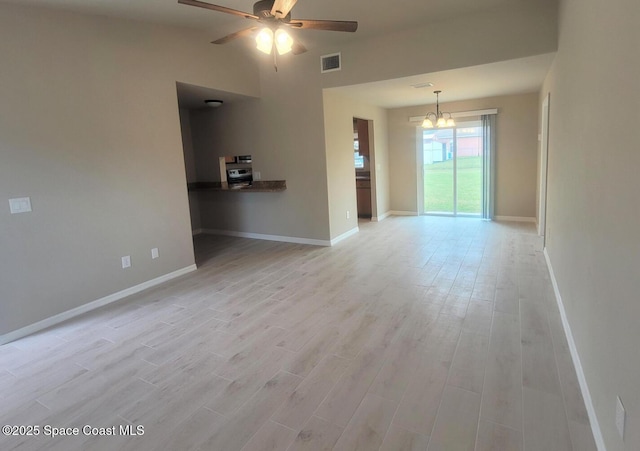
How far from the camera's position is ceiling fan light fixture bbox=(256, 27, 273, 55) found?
276cm

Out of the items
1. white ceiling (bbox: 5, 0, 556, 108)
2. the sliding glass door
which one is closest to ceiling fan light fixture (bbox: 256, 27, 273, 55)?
white ceiling (bbox: 5, 0, 556, 108)

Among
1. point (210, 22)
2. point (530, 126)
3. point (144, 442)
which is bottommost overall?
point (144, 442)

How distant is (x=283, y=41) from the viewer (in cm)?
282

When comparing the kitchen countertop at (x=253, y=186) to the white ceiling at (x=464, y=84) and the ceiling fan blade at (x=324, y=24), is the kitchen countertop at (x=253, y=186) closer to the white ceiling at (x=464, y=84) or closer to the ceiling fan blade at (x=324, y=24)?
the white ceiling at (x=464, y=84)

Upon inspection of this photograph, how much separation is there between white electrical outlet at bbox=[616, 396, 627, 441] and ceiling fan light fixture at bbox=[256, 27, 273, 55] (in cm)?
301

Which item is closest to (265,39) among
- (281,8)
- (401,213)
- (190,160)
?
(281,8)

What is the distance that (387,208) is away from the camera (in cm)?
812

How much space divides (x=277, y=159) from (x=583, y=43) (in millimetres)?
4325

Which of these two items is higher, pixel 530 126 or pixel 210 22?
pixel 210 22

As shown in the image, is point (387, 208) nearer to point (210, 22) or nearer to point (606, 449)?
point (210, 22)

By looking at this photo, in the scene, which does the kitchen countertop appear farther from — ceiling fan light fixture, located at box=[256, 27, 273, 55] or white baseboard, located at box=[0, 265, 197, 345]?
ceiling fan light fixture, located at box=[256, 27, 273, 55]

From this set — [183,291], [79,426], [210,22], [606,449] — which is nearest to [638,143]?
[606,449]

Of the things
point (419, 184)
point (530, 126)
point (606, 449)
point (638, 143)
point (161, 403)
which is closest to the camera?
point (638, 143)

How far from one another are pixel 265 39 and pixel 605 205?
251 cm
